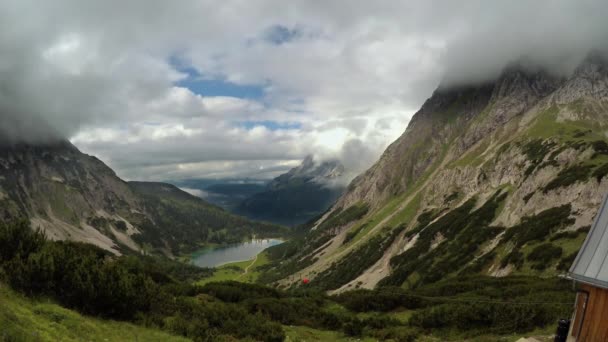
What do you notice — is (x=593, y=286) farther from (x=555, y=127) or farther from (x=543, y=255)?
(x=555, y=127)

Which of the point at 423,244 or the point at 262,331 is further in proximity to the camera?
the point at 423,244

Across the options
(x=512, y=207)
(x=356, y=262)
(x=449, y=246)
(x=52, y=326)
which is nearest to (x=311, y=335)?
(x=52, y=326)

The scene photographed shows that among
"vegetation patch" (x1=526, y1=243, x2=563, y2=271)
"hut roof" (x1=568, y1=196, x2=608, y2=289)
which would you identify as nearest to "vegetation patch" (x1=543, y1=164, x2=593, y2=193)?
"vegetation patch" (x1=526, y1=243, x2=563, y2=271)

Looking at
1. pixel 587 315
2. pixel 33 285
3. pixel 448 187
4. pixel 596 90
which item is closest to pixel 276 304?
pixel 33 285

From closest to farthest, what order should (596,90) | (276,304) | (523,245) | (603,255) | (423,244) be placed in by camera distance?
1. (603,255)
2. (276,304)
3. (523,245)
4. (423,244)
5. (596,90)

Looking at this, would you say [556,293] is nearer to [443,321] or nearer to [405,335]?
[443,321]

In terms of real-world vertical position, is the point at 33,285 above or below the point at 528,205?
below
